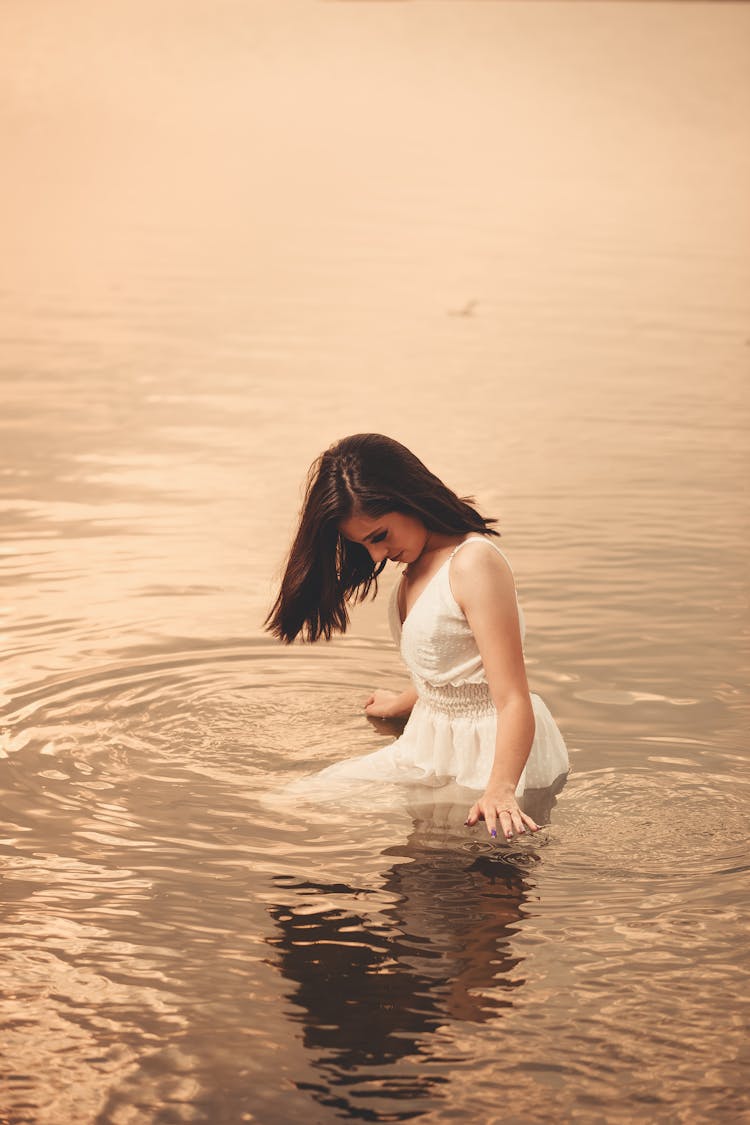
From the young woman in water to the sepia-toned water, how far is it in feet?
0.60

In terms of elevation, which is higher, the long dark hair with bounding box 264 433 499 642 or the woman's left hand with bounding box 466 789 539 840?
the long dark hair with bounding box 264 433 499 642

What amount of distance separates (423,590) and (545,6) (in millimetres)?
45292

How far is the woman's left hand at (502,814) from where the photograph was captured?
4.18 metres

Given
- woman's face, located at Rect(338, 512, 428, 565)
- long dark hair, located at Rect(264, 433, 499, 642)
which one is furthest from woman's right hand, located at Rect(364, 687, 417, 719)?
woman's face, located at Rect(338, 512, 428, 565)

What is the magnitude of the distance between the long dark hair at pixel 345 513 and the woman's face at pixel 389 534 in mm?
24

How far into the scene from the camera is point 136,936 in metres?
4.17

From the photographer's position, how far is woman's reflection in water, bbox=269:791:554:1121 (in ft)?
11.8

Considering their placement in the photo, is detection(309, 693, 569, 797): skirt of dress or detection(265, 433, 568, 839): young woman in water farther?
detection(309, 693, 569, 797): skirt of dress

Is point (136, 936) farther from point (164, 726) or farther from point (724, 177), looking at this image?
point (724, 177)

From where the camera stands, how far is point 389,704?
227 inches

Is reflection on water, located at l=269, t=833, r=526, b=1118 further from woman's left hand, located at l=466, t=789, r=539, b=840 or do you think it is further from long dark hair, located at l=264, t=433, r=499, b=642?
long dark hair, located at l=264, t=433, r=499, b=642

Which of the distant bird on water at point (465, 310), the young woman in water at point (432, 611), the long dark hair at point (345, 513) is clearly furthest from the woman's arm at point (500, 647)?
the distant bird on water at point (465, 310)

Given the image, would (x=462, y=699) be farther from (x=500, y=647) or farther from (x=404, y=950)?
(x=404, y=950)

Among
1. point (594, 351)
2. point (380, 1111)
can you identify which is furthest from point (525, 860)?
point (594, 351)
